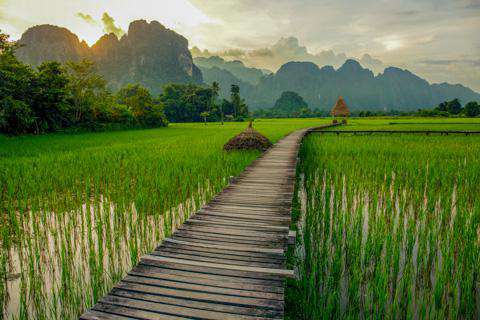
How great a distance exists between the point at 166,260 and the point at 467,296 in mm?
2856

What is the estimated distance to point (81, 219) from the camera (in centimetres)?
464

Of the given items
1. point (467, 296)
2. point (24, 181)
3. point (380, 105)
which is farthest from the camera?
point (380, 105)

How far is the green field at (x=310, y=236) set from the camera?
2574 mm

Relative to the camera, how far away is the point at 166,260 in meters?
2.69

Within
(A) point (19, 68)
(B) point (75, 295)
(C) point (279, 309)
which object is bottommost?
(B) point (75, 295)

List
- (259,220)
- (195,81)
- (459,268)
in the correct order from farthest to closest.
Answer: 1. (195,81)
2. (259,220)
3. (459,268)

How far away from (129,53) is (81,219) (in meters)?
132

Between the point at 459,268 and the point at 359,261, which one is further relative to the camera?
the point at 359,261

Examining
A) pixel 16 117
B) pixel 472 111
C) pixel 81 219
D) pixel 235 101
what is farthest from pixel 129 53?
pixel 81 219

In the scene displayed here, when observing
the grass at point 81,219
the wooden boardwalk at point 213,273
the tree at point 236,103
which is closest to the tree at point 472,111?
the tree at point 236,103

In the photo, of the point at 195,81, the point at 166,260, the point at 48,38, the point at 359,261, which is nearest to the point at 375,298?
the point at 359,261

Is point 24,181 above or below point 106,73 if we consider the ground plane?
below

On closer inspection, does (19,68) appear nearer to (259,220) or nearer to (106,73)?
(259,220)

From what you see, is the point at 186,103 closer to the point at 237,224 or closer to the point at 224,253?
the point at 237,224
